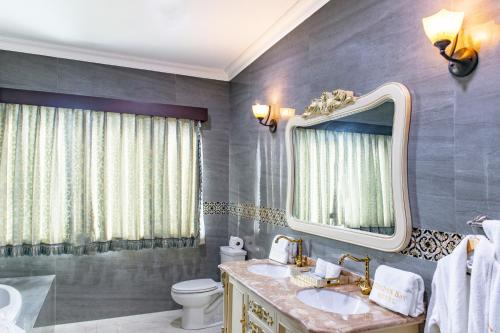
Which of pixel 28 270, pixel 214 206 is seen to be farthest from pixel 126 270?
pixel 214 206

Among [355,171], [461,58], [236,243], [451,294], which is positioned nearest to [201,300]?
[236,243]

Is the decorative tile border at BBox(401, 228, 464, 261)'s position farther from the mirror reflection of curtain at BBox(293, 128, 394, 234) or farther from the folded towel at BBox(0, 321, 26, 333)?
the folded towel at BBox(0, 321, 26, 333)

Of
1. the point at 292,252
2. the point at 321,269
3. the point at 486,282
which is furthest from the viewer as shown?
the point at 292,252

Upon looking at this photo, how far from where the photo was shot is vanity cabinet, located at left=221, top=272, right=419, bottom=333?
1.59 meters

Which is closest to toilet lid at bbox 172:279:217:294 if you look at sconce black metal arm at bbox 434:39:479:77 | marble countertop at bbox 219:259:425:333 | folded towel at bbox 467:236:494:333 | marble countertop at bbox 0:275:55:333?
marble countertop at bbox 0:275:55:333

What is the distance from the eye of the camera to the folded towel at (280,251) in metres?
2.54

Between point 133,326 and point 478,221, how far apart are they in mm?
3188

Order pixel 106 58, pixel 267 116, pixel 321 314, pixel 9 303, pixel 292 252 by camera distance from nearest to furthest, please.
A: pixel 321 314, pixel 292 252, pixel 9 303, pixel 267 116, pixel 106 58

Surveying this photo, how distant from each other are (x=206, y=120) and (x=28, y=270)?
2.26 metres

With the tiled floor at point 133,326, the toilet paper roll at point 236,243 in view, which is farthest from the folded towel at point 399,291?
the tiled floor at point 133,326

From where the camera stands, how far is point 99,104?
3430mm

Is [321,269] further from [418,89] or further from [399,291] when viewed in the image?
[418,89]

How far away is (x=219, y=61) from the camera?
12.1 feet

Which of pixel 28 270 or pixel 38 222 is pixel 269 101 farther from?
pixel 28 270
